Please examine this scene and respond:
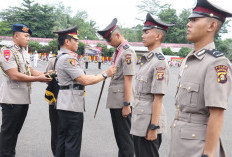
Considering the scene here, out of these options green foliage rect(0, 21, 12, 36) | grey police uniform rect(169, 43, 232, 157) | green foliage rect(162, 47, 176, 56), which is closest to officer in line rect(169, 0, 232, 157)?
grey police uniform rect(169, 43, 232, 157)

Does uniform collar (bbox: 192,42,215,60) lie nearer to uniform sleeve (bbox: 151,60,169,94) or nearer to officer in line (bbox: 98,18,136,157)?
uniform sleeve (bbox: 151,60,169,94)

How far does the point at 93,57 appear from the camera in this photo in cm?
4162

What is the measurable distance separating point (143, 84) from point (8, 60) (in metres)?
1.97

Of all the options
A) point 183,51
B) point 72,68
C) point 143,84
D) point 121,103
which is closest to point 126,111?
point 121,103

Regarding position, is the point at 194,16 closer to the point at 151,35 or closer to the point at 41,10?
the point at 151,35

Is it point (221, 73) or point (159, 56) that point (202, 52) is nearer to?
point (221, 73)

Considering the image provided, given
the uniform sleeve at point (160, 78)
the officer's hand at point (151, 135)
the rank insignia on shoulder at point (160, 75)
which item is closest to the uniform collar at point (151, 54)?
the uniform sleeve at point (160, 78)

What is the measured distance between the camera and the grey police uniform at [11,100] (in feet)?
12.0

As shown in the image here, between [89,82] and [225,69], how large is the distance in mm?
1883

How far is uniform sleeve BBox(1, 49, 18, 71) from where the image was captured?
11.9 ft

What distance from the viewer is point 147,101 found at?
287 cm

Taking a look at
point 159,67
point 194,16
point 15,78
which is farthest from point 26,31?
point 194,16

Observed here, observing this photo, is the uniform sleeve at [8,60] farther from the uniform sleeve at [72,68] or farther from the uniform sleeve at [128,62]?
the uniform sleeve at [128,62]

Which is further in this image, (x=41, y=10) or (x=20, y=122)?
(x=41, y=10)
